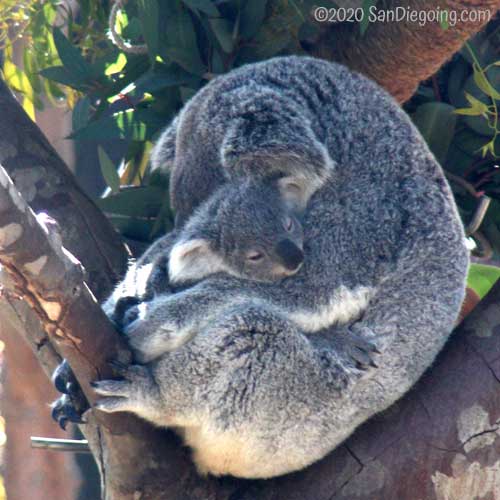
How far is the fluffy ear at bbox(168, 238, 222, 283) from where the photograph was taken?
125 inches

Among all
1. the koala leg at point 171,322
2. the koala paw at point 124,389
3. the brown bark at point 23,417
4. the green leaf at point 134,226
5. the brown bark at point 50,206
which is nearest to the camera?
the koala paw at point 124,389

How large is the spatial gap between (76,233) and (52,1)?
156 cm

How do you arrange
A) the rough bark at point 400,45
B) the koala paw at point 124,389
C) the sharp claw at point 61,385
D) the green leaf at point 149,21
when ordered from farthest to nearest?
the green leaf at point 149,21
the rough bark at point 400,45
the sharp claw at point 61,385
the koala paw at point 124,389

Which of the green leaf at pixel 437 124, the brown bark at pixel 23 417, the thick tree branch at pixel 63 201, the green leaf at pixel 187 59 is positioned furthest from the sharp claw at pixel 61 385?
the brown bark at pixel 23 417

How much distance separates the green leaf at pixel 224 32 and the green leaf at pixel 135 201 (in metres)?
0.68

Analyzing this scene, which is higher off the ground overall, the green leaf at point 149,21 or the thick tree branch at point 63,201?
the green leaf at point 149,21

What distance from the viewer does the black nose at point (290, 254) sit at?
3.08 m

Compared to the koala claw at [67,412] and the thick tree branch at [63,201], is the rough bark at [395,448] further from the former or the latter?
the thick tree branch at [63,201]

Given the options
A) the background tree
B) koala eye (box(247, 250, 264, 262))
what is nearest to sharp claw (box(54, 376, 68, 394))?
the background tree

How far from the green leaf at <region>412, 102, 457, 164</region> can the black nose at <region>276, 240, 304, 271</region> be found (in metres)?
1.14

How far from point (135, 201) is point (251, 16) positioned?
927mm

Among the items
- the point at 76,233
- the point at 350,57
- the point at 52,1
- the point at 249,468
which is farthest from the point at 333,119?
the point at 52,1

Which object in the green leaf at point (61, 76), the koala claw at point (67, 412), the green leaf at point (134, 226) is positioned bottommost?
the green leaf at point (134, 226)

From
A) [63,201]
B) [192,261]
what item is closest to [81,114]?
[63,201]
